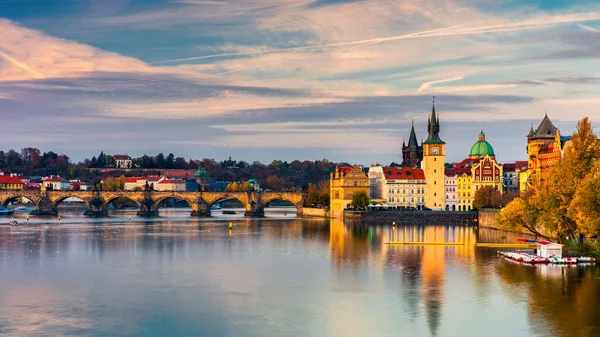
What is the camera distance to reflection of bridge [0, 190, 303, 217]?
13594 centimetres

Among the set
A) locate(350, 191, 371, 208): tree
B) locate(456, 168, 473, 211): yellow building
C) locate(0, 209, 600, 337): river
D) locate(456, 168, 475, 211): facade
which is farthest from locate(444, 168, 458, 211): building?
locate(0, 209, 600, 337): river

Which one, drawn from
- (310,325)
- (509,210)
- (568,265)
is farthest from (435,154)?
(310,325)

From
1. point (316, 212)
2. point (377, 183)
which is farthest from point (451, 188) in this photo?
point (316, 212)

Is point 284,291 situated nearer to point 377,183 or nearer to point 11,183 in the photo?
point 377,183

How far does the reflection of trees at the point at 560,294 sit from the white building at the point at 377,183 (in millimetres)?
73899

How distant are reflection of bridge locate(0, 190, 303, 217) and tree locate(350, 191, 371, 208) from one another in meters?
20.2

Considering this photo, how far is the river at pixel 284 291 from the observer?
3344cm

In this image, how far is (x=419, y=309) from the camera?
1454 inches

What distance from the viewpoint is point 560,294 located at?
40719 millimetres

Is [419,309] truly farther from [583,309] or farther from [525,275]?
[525,275]

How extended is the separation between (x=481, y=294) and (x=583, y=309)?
5.77 metres

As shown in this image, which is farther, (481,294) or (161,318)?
(481,294)

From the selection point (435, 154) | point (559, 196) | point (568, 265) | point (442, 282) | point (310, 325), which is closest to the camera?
point (310, 325)

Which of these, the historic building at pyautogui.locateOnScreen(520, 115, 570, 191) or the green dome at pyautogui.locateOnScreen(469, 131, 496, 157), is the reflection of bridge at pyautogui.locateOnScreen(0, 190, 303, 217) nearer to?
the green dome at pyautogui.locateOnScreen(469, 131, 496, 157)
